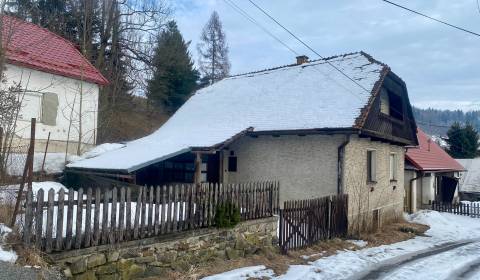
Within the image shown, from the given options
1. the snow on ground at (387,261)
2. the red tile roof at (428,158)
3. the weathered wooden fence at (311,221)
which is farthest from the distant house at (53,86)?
the red tile roof at (428,158)

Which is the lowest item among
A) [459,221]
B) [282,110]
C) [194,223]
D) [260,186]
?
[459,221]

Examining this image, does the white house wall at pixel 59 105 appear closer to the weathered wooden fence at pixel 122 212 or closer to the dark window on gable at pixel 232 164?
the dark window on gable at pixel 232 164

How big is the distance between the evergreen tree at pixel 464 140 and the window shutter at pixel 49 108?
3799cm

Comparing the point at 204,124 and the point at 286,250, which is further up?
the point at 204,124

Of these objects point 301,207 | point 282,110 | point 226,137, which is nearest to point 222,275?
point 301,207

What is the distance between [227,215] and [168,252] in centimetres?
181

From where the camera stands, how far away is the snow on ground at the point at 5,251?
18.3 feet

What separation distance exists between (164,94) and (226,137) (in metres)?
19.7

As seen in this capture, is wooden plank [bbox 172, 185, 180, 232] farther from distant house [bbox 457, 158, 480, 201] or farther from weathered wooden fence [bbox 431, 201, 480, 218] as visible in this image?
distant house [bbox 457, 158, 480, 201]

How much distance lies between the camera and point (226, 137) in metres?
13.8

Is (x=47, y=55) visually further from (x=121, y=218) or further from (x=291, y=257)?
(x=291, y=257)

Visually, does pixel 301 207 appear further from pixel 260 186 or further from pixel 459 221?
pixel 459 221

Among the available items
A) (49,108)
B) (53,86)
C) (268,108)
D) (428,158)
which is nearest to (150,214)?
(268,108)

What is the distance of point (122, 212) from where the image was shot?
729 cm
